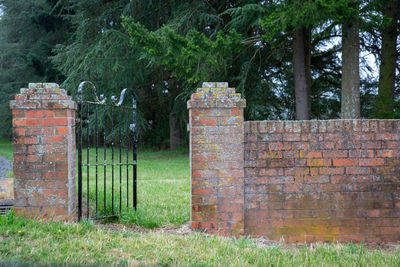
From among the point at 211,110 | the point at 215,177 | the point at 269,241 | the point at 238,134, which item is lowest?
the point at 269,241

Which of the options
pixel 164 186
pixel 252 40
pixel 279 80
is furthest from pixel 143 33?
pixel 279 80

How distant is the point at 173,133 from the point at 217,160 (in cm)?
1602

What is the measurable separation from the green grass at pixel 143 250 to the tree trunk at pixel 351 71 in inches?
276

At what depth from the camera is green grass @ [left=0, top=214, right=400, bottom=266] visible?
344 cm

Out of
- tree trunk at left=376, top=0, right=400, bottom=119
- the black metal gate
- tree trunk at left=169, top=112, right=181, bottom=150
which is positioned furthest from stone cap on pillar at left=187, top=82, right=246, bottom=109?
tree trunk at left=169, top=112, right=181, bottom=150

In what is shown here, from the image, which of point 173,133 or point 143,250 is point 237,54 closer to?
point 173,133

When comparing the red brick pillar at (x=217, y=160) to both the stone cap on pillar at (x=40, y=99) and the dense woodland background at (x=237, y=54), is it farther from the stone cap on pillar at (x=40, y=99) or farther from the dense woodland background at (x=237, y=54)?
the dense woodland background at (x=237, y=54)

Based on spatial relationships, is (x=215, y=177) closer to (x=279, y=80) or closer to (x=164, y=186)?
(x=164, y=186)

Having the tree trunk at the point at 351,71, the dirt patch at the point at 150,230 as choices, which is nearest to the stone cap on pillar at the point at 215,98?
the dirt patch at the point at 150,230

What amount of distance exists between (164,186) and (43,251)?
512 cm

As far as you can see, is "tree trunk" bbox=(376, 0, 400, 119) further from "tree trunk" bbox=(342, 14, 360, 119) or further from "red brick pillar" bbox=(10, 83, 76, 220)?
"red brick pillar" bbox=(10, 83, 76, 220)

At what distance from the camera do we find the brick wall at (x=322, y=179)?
464 centimetres

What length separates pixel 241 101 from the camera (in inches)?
180

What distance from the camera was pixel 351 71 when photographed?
34.3 feet
